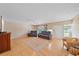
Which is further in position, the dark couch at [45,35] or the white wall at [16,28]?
the dark couch at [45,35]

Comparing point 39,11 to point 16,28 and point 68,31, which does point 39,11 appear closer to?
point 16,28

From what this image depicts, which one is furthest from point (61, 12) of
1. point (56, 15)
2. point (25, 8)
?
point (25, 8)

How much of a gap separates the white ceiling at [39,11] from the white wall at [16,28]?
0.08 meters

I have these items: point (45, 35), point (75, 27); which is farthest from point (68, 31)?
point (45, 35)

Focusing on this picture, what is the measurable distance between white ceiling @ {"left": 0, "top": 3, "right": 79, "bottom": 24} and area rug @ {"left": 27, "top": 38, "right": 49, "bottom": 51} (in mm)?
324

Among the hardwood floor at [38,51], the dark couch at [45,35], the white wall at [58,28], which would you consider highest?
the white wall at [58,28]

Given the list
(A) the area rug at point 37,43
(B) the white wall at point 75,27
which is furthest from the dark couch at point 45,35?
(B) the white wall at point 75,27

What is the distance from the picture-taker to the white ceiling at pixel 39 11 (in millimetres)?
2438

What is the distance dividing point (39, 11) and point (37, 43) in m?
0.56

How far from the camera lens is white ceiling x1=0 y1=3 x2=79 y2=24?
8.00ft

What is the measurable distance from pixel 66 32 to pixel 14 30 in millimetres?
907

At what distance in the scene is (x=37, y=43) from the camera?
2498mm

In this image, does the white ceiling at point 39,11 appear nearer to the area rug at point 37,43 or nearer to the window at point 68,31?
the window at point 68,31

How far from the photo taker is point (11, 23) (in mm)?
2459
